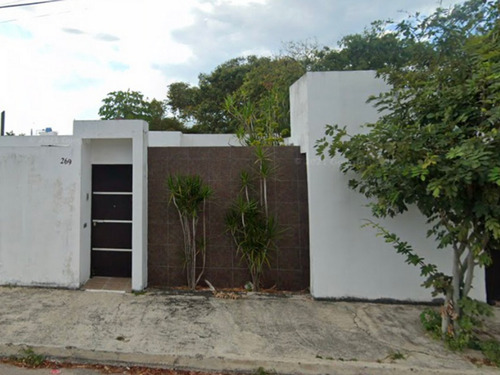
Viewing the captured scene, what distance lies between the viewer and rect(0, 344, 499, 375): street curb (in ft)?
9.92

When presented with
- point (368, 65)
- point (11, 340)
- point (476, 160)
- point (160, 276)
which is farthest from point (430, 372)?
point (368, 65)

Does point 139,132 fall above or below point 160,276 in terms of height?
above

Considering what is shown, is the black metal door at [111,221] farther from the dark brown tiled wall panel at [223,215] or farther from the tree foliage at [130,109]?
the tree foliage at [130,109]

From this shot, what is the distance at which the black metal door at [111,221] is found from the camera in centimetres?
553

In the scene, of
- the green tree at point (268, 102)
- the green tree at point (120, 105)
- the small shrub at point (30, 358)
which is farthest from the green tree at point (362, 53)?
the green tree at point (120, 105)

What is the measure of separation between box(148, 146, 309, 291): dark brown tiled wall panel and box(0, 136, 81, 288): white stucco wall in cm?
128

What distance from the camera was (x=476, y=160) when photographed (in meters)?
2.70

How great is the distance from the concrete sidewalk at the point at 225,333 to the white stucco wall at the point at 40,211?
1.47 feet

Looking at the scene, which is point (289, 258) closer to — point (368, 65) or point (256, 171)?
point (256, 171)

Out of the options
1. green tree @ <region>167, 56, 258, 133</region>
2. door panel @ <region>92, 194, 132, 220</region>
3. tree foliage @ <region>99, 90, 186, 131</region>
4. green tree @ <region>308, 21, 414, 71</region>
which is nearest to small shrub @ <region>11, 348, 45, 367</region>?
door panel @ <region>92, 194, 132, 220</region>

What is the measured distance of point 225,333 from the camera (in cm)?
370

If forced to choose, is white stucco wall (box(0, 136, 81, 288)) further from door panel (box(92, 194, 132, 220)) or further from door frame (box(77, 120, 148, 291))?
door panel (box(92, 194, 132, 220))

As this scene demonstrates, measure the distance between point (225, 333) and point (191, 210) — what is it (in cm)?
199

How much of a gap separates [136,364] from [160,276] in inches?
83.4
